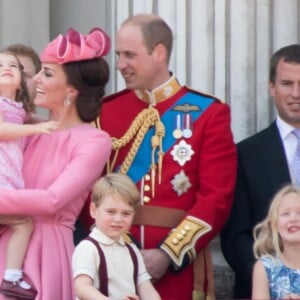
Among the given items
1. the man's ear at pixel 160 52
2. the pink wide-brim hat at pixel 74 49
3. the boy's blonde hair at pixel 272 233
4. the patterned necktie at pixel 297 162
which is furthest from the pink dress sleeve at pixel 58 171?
the patterned necktie at pixel 297 162

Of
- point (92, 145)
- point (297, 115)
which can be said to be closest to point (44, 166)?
point (92, 145)

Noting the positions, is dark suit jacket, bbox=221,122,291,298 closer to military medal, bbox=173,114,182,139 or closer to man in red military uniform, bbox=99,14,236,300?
man in red military uniform, bbox=99,14,236,300

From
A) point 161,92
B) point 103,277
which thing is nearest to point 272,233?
point 103,277

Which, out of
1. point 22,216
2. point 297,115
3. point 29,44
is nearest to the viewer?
point 22,216

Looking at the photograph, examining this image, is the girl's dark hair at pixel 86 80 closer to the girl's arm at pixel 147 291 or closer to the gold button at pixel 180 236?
the gold button at pixel 180 236

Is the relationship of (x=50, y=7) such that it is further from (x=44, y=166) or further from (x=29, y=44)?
(x=44, y=166)

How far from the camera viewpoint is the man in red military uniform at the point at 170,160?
389 inches

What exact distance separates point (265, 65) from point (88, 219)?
1.28m

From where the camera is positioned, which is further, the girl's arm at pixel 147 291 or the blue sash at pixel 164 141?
the blue sash at pixel 164 141

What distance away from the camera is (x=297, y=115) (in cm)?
1022

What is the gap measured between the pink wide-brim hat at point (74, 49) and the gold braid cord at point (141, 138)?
0.40 metres

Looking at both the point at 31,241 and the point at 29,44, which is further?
the point at 29,44

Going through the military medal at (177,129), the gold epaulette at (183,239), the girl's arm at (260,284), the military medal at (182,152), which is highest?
the military medal at (177,129)

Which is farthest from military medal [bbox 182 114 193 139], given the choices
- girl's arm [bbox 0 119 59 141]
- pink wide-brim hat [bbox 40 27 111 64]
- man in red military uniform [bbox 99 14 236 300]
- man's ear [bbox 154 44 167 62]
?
girl's arm [bbox 0 119 59 141]
